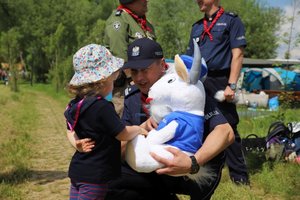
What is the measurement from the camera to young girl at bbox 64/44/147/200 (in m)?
2.26

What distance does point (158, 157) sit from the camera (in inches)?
81.4

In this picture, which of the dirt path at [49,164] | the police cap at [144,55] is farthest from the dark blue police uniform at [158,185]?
the dirt path at [49,164]

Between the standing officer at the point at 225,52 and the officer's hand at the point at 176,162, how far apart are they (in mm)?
2007

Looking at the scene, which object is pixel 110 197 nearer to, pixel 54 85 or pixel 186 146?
pixel 186 146

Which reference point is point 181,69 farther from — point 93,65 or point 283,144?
point 283,144

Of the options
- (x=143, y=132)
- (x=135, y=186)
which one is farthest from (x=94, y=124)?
(x=135, y=186)

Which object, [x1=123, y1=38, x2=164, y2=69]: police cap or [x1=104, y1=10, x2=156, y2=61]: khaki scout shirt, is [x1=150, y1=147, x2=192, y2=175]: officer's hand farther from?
[x1=104, y1=10, x2=156, y2=61]: khaki scout shirt

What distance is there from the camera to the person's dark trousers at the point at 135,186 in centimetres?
233

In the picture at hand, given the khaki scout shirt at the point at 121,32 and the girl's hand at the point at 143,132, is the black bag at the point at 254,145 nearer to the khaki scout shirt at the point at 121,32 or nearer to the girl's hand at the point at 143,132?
the khaki scout shirt at the point at 121,32

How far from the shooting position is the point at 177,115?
2.07 m

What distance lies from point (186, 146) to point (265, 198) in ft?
7.34

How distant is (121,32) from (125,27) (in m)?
0.06

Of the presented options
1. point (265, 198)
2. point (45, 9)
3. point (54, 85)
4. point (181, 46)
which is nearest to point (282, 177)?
point (265, 198)

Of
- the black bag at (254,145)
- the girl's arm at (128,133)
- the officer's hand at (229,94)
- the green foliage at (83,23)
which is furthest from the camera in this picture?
the green foliage at (83,23)
